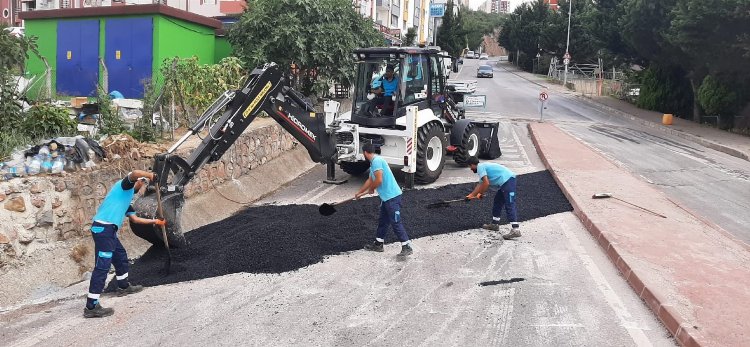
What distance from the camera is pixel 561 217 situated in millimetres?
11086

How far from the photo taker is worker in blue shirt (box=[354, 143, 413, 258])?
28.7 feet

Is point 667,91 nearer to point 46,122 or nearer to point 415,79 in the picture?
point 415,79

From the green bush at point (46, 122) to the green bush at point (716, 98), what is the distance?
90.4 feet

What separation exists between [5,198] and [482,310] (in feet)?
18.3

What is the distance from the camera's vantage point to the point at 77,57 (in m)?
18.5

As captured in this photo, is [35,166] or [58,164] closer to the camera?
[35,166]

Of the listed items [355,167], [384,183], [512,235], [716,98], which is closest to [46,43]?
[355,167]

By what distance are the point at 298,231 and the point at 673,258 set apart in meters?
5.13

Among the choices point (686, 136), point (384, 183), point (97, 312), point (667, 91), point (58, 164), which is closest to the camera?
point (97, 312)

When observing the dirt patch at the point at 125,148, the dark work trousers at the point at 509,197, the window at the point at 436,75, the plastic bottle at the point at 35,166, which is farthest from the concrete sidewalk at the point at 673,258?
the plastic bottle at the point at 35,166

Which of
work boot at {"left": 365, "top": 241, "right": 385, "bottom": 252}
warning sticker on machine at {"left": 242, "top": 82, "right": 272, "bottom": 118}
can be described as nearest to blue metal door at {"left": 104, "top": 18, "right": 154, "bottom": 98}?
warning sticker on machine at {"left": 242, "top": 82, "right": 272, "bottom": 118}

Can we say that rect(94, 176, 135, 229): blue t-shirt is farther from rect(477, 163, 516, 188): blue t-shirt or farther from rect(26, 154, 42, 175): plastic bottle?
rect(477, 163, 516, 188): blue t-shirt

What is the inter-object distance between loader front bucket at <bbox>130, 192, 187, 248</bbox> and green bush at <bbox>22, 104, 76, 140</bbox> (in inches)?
103

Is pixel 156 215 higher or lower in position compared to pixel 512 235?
higher
